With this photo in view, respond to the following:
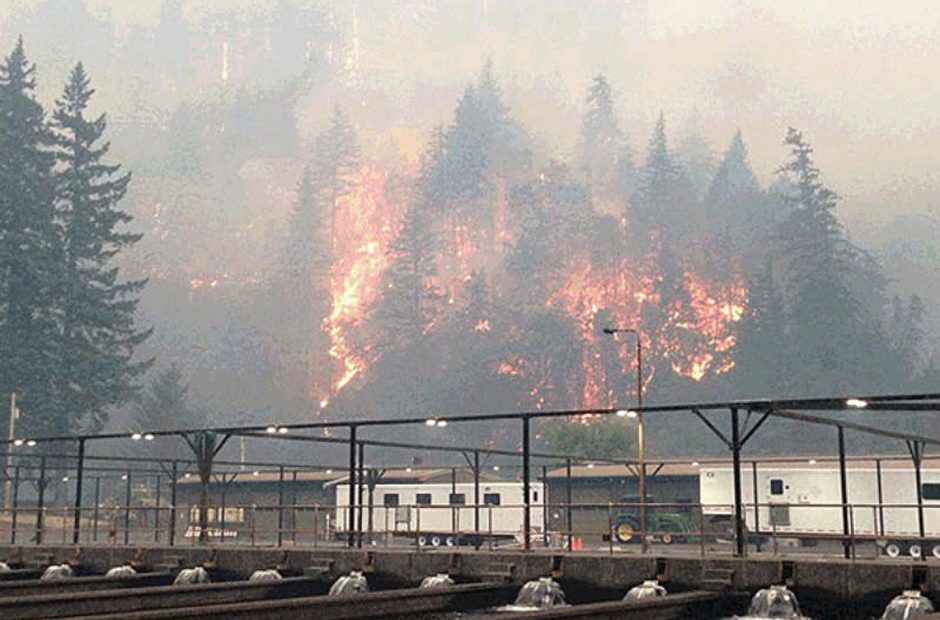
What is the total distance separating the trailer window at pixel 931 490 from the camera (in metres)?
45.3

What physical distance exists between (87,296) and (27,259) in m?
7.01

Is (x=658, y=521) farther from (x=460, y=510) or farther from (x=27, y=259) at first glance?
(x=27, y=259)

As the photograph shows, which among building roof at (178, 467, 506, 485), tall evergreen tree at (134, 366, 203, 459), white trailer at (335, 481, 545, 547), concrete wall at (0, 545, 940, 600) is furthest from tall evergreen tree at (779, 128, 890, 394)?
concrete wall at (0, 545, 940, 600)

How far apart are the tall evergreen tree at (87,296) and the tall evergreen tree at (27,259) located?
1.56 metres

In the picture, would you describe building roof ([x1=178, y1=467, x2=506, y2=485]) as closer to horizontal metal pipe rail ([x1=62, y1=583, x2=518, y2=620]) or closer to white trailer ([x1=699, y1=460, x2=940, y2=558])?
white trailer ([x1=699, y1=460, x2=940, y2=558])

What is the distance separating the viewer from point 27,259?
110 meters

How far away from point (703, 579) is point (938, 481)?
73.9 feet

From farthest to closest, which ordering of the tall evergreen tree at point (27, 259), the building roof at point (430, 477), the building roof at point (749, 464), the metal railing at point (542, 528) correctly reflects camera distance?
the tall evergreen tree at point (27, 259) < the building roof at point (430, 477) < the building roof at point (749, 464) < the metal railing at point (542, 528)

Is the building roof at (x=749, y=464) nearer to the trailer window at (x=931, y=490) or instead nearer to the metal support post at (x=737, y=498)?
the trailer window at (x=931, y=490)

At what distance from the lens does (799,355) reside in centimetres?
17025

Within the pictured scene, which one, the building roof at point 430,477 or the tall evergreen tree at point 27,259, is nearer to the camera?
the building roof at point 430,477

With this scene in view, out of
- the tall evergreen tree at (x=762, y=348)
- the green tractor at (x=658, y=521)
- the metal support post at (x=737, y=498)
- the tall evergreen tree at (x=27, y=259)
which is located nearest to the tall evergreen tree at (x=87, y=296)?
the tall evergreen tree at (x=27, y=259)

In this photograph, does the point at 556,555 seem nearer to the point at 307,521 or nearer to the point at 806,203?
the point at 307,521

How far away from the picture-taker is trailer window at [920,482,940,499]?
4531 cm
